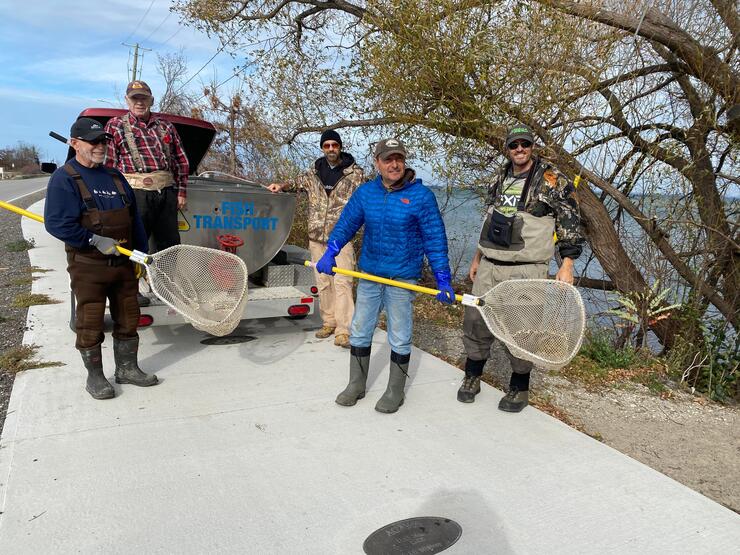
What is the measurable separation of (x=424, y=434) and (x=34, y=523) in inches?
84.6

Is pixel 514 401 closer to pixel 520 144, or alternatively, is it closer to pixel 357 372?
pixel 357 372

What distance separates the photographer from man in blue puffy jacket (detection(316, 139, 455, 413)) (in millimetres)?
3705

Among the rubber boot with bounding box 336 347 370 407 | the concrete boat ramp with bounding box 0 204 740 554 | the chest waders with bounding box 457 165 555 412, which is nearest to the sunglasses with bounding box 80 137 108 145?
the concrete boat ramp with bounding box 0 204 740 554

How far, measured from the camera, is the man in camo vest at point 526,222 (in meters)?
3.64

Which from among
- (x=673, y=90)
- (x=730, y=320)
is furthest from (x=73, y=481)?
(x=673, y=90)

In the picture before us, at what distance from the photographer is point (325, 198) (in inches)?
210

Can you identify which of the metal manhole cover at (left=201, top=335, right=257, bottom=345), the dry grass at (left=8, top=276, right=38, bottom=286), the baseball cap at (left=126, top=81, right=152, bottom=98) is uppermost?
the baseball cap at (left=126, top=81, right=152, bottom=98)

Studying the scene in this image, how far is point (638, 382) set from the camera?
16.6ft

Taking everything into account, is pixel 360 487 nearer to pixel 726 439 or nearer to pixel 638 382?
pixel 726 439

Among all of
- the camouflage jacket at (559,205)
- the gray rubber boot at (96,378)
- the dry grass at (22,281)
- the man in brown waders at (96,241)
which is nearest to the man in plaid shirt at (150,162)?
the man in brown waders at (96,241)

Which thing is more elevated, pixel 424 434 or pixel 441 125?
pixel 441 125

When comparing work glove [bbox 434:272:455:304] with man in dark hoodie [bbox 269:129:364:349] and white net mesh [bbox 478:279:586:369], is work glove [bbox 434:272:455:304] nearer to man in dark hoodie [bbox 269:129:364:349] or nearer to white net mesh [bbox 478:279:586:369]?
white net mesh [bbox 478:279:586:369]

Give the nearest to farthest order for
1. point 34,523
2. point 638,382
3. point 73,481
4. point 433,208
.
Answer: point 34,523
point 73,481
point 433,208
point 638,382

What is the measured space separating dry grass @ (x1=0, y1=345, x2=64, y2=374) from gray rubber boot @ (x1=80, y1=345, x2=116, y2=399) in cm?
79
